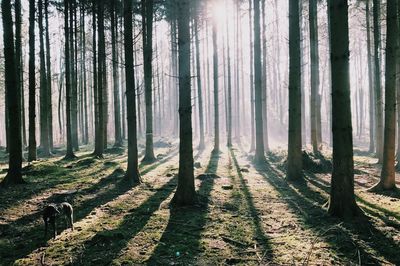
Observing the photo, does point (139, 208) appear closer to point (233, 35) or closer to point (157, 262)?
point (157, 262)

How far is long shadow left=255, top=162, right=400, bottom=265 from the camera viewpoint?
193 inches

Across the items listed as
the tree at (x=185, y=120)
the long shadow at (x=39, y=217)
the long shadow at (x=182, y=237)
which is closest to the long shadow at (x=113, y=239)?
the long shadow at (x=182, y=237)

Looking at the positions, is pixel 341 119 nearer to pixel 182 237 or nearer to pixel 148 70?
pixel 182 237

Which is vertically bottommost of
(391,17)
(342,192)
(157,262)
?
(157,262)

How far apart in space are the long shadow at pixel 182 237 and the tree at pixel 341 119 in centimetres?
268

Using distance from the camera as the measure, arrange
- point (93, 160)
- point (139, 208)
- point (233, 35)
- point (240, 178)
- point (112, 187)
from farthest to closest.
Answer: point (233, 35) < point (93, 160) < point (240, 178) < point (112, 187) < point (139, 208)

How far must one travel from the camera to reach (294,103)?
11812 mm

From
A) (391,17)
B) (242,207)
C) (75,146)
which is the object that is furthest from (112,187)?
(75,146)

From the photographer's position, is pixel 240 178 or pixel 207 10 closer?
pixel 240 178

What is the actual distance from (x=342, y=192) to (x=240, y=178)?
19.7ft

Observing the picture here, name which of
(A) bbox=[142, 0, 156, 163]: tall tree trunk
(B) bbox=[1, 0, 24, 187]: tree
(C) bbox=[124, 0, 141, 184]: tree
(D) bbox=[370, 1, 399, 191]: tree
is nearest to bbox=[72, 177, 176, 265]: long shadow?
(C) bbox=[124, 0, 141, 184]: tree

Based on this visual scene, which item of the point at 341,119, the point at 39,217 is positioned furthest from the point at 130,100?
the point at 341,119

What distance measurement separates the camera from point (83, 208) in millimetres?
8016

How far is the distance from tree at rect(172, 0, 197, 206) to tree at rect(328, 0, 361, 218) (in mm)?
3106
